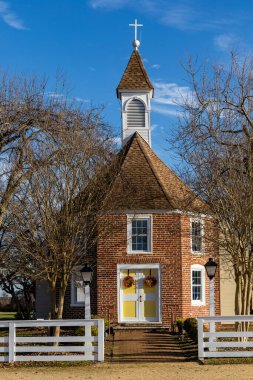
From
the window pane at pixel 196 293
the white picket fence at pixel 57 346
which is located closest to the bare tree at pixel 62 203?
the white picket fence at pixel 57 346

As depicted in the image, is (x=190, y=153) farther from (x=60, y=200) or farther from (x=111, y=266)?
(x=111, y=266)

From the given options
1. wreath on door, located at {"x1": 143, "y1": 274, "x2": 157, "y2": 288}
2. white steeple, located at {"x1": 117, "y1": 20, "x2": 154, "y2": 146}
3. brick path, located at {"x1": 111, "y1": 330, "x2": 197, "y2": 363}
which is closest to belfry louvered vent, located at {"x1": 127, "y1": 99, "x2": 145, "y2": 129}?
white steeple, located at {"x1": 117, "y1": 20, "x2": 154, "y2": 146}

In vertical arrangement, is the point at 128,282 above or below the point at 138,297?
above

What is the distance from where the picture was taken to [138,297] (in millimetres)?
29219

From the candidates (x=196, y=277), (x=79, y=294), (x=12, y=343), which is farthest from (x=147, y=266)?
(x=12, y=343)

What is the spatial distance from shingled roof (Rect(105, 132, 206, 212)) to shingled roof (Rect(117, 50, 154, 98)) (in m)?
2.57

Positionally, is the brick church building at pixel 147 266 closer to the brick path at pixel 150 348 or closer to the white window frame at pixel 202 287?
the white window frame at pixel 202 287

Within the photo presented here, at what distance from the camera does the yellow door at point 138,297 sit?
29.1 metres

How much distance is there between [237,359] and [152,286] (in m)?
11.2

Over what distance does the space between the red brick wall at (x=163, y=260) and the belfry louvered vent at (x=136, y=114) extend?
6.20 meters

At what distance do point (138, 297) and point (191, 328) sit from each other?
5.74m

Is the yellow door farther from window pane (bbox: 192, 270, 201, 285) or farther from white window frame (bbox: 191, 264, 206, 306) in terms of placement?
window pane (bbox: 192, 270, 201, 285)

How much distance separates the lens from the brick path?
754 inches

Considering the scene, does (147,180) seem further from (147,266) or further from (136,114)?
(136,114)
